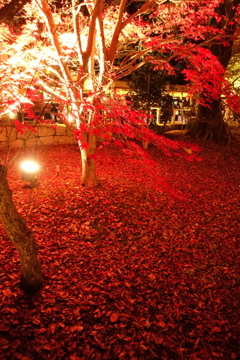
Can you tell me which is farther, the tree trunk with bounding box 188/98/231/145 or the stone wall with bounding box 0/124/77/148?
the tree trunk with bounding box 188/98/231/145

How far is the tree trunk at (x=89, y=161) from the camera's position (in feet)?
25.9

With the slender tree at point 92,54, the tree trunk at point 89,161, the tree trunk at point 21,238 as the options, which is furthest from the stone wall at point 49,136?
the tree trunk at point 21,238

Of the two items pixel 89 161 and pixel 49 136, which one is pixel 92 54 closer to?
pixel 89 161

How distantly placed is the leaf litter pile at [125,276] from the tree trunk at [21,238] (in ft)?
0.84

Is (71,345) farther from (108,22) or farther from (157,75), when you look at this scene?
(157,75)

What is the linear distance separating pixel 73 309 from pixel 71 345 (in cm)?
59

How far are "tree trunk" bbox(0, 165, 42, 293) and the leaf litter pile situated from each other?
257 millimetres

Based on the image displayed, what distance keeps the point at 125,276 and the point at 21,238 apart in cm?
222

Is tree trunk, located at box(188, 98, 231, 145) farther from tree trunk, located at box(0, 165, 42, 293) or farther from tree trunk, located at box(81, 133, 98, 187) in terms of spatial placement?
tree trunk, located at box(0, 165, 42, 293)

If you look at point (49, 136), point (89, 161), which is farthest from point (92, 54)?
point (49, 136)

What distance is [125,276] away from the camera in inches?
190

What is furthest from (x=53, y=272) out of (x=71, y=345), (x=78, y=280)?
(x=71, y=345)

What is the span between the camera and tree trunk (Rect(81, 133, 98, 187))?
7906 millimetres

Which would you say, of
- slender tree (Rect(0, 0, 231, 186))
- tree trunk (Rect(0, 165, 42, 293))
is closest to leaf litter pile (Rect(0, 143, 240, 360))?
tree trunk (Rect(0, 165, 42, 293))
